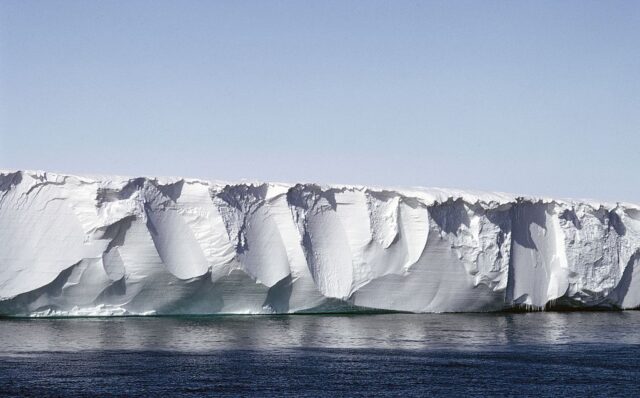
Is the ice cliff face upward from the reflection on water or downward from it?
upward

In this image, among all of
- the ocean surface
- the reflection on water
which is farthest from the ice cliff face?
the ocean surface

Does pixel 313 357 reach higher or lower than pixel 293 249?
lower

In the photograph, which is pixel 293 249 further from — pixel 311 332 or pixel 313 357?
pixel 313 357

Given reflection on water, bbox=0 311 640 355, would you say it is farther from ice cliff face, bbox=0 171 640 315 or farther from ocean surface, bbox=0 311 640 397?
ice cliff face, bbox=0 171 640 315

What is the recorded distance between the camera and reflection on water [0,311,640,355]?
11258 millimetres

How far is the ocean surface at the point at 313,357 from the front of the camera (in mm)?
8367

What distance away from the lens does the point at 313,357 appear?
33.7ft

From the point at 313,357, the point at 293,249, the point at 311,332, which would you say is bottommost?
the point at 311,332

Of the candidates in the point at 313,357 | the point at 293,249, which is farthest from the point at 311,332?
the point at 293,249

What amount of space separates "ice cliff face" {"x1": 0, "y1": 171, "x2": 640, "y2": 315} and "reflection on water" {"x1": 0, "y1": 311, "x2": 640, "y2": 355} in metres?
0.39

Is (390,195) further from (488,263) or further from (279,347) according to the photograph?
(279,347)

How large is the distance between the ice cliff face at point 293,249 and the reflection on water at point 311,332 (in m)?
0.39

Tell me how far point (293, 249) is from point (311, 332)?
273 cm

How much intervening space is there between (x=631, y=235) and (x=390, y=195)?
5.16m
